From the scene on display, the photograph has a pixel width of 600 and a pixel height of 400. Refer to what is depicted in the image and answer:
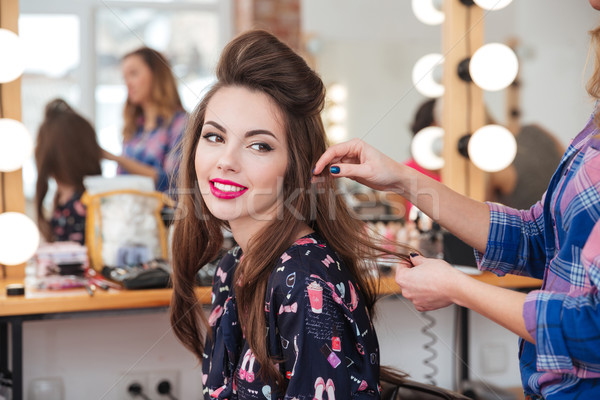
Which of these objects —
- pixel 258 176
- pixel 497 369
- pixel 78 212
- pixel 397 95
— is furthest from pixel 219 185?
pixel 397 95

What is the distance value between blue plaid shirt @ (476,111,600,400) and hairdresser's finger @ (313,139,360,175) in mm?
304

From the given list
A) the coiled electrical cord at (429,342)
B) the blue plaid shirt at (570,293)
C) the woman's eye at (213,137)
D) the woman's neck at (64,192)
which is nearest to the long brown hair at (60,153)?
the woman's neck at (64,192)

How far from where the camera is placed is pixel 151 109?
8.15ft

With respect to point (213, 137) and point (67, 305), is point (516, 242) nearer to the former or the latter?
point (213, 137)

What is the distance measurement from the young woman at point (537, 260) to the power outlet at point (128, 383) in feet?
3.06

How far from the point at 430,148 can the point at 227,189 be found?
120cm

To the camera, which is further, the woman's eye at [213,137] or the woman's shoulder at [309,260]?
the woman's eye at [213,137]

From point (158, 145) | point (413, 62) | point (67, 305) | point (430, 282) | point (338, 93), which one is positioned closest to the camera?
point (430, 282)

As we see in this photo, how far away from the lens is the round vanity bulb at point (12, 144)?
1578 millimetres

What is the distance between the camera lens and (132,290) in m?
1.42

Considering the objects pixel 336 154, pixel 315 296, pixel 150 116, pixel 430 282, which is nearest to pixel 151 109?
pixel 150 116

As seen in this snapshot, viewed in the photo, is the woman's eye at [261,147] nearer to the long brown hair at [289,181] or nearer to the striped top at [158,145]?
the long brown hair at [289,181]

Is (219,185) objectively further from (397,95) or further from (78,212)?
(397,95)

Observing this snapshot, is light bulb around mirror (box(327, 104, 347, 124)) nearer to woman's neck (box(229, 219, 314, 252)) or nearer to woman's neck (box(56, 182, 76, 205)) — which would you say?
woman's neck (box(56, 182, 76, 205))
